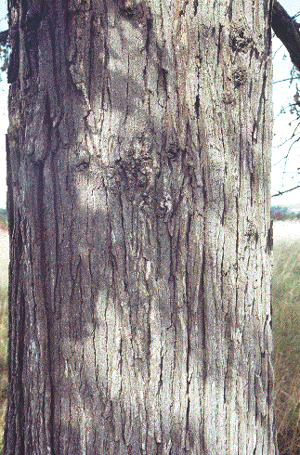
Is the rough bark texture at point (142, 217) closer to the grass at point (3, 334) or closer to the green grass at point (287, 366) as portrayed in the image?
the green grass at point (287, 366)

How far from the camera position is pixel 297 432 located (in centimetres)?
249

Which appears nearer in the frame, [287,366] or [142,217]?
[142,217]

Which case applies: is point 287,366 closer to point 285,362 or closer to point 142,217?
point 285,362

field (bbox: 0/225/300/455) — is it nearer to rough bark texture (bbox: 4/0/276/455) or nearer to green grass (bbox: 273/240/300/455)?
green grass (bbox: 273/240/300/455)

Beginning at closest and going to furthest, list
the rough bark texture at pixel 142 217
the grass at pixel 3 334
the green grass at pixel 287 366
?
the rough bark texture at pixel 142 217 → the green grass at pixel 287 366 → the grass at pixel 3 334

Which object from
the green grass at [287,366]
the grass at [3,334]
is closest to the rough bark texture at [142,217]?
the green grass at [287,366]

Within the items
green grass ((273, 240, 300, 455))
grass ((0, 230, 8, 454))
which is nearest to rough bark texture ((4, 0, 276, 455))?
green grass ((273, 240, 300, 455))

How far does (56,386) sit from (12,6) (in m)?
1.30

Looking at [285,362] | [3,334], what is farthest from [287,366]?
[3,334]

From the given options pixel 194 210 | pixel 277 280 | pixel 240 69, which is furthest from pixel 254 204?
pixel 277 280

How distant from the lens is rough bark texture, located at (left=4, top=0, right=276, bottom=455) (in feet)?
3.35

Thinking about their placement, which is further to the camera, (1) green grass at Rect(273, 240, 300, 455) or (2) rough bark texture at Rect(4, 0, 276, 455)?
(1) green grass at Rect(273, 240, 300, 455)

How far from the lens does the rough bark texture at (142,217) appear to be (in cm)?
102

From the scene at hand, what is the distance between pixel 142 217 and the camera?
102 centimetres
